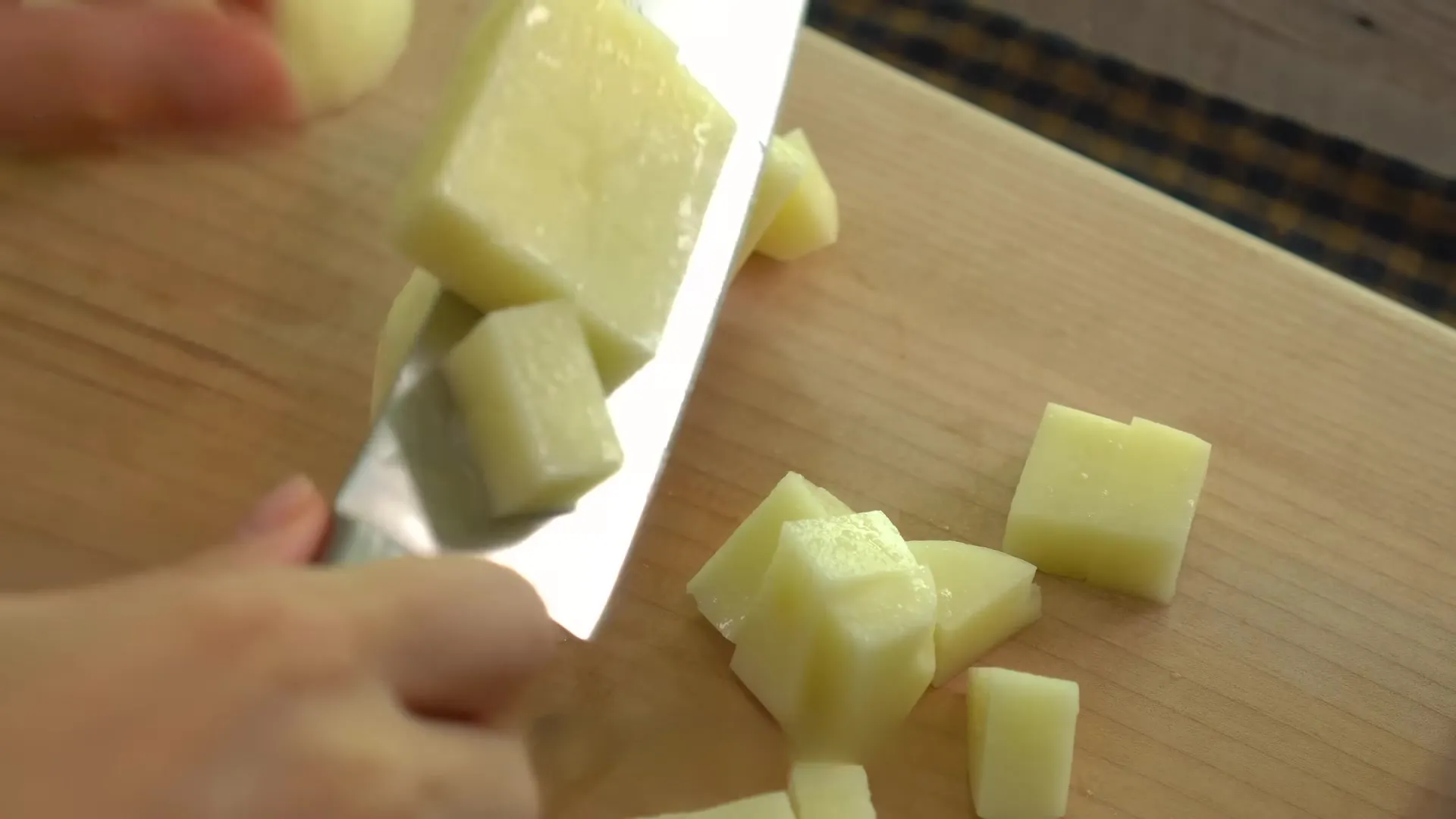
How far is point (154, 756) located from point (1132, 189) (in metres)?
1.15

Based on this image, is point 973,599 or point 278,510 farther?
point 973,599

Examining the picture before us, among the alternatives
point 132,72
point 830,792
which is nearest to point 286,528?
point 830,792

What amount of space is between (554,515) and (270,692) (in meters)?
0.32

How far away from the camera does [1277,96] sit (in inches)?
65.6

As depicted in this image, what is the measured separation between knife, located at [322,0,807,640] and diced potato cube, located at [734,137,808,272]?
40mm

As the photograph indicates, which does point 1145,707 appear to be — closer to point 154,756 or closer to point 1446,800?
point 1446,800

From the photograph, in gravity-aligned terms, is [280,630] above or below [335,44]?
below

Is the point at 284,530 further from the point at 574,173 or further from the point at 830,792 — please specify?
the point at 830,792

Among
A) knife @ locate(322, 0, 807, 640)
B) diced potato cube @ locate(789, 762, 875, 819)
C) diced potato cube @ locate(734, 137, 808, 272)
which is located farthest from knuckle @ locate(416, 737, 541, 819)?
diced potato cube @ locate(734, 137, 808, 272)

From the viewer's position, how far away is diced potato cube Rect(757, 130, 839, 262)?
3.95 feet

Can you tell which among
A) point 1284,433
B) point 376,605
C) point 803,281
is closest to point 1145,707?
point 1284,433

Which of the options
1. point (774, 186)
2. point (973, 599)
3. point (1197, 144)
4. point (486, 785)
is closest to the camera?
point (486, 785)

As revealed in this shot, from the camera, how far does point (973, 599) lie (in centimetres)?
105

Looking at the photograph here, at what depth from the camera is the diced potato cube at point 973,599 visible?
1042 millimetres
